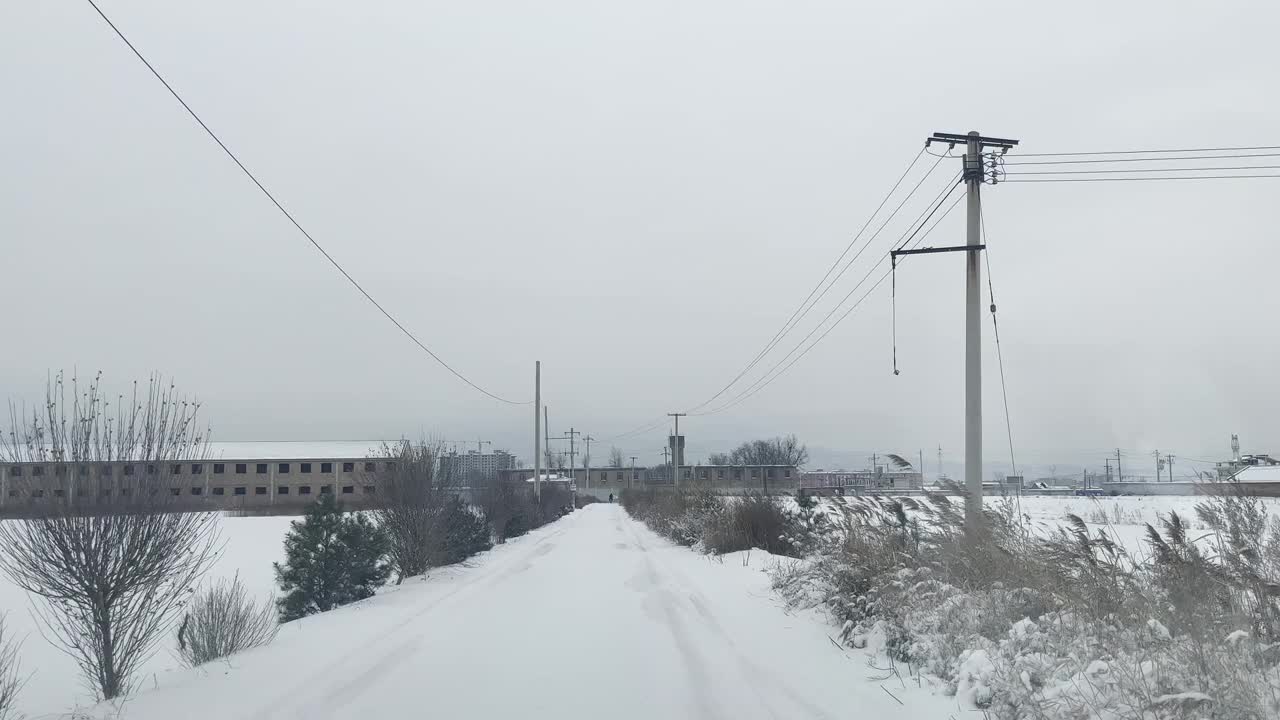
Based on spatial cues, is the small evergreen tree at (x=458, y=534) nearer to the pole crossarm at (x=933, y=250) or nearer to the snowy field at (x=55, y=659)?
the snowy field at (x=55, y=659)

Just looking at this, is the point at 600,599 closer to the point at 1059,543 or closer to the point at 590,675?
the point at 590,675

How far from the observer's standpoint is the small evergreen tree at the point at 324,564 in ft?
53.5

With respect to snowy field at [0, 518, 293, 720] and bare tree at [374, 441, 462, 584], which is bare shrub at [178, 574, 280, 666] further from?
bare tree at [374, 441, 462, 584]

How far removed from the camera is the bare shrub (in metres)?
10.6

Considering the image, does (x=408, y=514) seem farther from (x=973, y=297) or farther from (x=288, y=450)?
(x=288, y=450)

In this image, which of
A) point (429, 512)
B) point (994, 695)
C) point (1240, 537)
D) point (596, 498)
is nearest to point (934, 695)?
point (994, 695)

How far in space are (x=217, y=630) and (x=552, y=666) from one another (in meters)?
4.50

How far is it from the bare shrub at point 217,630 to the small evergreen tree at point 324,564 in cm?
465

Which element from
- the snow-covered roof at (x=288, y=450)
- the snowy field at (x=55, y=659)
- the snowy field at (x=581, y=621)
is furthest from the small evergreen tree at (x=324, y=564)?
the snow-covered roof at (x=288, y=450)

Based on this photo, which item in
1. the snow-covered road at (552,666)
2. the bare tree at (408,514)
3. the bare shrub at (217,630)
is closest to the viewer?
the snow-covered road at (552,666)

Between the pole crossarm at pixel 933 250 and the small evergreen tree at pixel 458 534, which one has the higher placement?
the pole crossarm at pixel 933 250

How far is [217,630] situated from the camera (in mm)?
10734

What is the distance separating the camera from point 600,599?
1527 cm

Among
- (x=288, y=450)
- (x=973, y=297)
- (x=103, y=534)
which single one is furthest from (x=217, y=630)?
(x=288, y=450)
